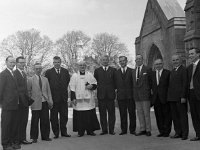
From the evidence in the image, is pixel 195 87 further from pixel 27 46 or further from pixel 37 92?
pixel 27 46

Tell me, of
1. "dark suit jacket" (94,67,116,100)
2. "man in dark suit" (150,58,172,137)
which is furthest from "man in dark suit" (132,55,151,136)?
"dark suit jacket" (94,67,116,100)

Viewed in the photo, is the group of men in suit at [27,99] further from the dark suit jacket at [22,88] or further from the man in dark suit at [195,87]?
the man in dark suit at [195,87]

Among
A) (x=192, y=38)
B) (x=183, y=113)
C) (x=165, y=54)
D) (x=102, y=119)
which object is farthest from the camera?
(x=165, y=54)

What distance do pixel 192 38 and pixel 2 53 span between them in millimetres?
33813

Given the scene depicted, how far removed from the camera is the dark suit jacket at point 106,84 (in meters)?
8.93

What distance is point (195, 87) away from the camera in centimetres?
719

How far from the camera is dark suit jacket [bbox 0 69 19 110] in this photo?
7031mm

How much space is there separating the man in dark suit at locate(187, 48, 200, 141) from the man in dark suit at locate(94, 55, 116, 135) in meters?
2.43

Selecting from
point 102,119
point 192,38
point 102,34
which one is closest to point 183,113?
point 102,119

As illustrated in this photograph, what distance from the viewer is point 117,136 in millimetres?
8312

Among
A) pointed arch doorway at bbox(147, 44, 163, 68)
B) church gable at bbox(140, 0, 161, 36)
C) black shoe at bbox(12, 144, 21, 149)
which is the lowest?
black shoe at bbox(12, 144, 21, 149)

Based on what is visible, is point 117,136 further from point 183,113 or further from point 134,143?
point 183,113

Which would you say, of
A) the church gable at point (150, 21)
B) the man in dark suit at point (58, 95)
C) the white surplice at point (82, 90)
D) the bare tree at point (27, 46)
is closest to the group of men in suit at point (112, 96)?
the man in dark suit at point (58, 95)

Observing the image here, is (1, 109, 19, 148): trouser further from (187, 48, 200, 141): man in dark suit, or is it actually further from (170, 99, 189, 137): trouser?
(187, 48, 200, 141): man in dark suit
